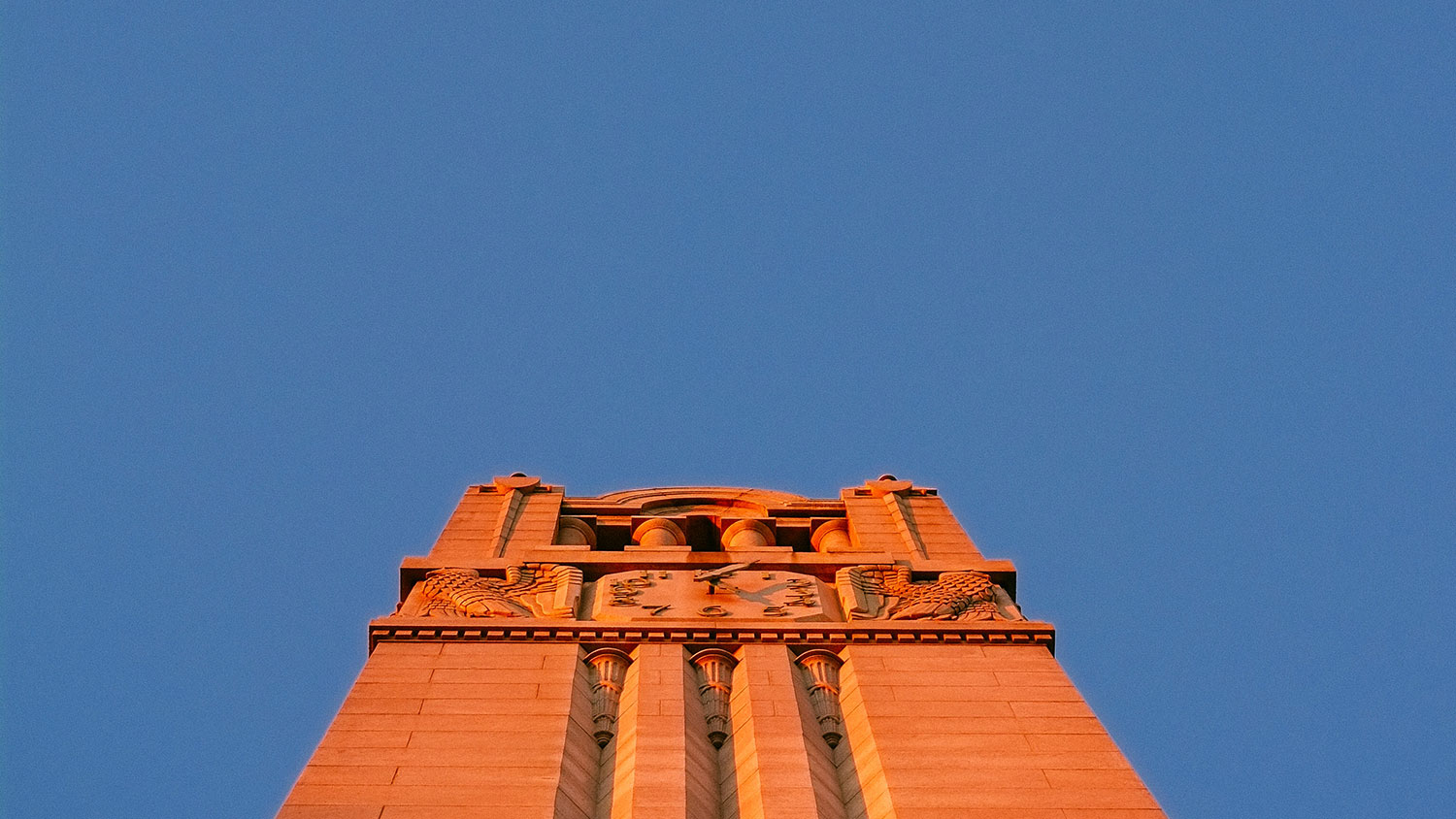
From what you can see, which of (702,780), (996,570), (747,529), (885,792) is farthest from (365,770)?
(747,529)

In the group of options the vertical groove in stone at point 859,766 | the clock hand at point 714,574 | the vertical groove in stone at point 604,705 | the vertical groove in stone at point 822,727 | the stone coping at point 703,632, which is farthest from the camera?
the clock hand at point 714,574

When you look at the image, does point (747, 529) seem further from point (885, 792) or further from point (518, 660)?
point (885, 792)

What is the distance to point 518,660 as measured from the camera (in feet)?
77.7

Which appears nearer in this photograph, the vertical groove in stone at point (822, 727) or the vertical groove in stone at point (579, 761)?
the vertical groove in stone at point (579, 761)

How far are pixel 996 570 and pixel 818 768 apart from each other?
8683mm

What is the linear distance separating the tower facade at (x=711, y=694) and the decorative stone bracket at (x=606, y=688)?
3cm

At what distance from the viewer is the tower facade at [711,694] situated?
19.5 metres

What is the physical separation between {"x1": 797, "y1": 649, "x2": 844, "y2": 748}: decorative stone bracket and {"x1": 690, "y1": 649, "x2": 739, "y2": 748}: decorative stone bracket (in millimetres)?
884

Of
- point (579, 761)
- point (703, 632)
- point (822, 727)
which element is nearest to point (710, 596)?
point (703, 632)

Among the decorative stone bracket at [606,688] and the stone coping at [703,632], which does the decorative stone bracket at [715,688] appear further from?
the decorative stone bracket at [606,688]

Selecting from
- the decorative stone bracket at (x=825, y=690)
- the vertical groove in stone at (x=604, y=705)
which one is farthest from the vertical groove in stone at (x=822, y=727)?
the vertical groove in stone at (x=604, y=705)

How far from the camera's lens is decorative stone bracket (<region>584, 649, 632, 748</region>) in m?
21.9

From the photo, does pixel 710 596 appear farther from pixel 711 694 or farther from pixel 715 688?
pixel 711 694

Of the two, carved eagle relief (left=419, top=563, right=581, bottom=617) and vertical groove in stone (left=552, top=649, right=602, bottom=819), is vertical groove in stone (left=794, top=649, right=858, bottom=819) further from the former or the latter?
carved eagle relief (left=419, top=563, right=581, bottom=617)
